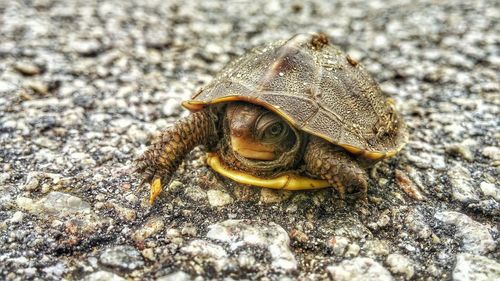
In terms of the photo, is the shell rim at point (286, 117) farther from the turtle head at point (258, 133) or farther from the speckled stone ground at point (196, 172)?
the speckled stone ground at point (196, 172)

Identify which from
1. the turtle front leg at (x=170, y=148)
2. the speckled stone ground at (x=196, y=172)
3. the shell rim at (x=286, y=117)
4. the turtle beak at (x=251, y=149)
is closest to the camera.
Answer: the speckled stone ground at (x=196, y=172)

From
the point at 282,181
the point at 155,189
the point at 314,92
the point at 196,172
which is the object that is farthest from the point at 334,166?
the point at 155,189

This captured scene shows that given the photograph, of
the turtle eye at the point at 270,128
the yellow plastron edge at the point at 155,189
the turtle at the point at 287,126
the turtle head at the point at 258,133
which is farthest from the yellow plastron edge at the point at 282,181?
the yellow plastron edge at the point at 155,189

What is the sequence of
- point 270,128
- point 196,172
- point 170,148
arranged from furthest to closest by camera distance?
point 196,172
point 170,148
point 270,128

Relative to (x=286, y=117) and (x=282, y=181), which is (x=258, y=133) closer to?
(x=286, y=117)

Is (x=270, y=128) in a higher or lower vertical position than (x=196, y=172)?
higher

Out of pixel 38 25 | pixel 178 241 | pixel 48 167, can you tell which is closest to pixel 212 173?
pixel 178 241
